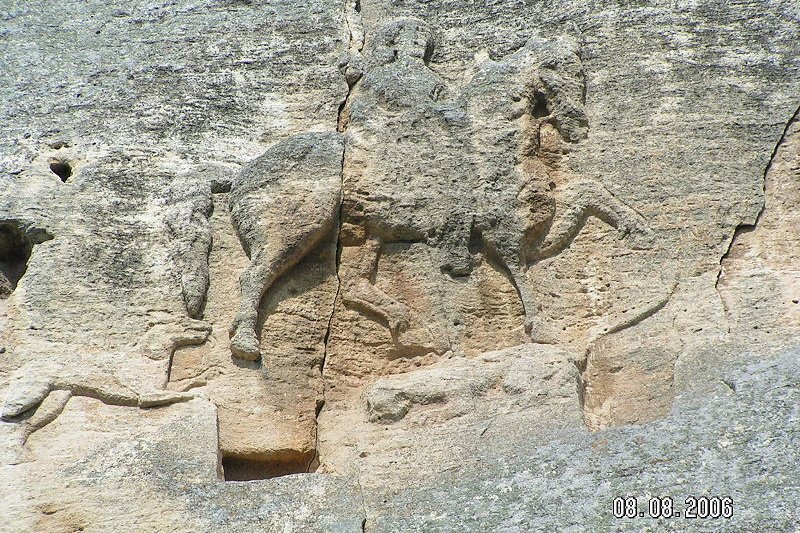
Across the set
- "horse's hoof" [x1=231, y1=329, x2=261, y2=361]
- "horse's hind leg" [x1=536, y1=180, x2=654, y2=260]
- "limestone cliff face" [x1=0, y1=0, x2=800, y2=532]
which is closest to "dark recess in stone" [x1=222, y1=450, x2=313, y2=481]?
"limestone cliff face" [x1=0, y1=0, x2=800, y2=532]

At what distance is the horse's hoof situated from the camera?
7.40m

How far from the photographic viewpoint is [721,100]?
8.30m

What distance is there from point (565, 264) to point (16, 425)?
3374 mm

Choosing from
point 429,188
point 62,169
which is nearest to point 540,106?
point 429,188

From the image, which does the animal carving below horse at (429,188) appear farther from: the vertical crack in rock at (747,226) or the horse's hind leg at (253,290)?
the vertical crack in rock at (747,226)

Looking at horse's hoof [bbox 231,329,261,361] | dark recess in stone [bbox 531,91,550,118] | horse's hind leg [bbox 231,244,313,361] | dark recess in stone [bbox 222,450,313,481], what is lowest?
dark recess in stone [bbox 222,450,313,481]

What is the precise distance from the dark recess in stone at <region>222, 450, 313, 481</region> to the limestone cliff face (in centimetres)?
2

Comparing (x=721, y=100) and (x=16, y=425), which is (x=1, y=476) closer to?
(x=16, y=425)

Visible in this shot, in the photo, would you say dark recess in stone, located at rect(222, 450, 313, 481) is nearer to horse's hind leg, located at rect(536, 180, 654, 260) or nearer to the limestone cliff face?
the limestone cliff face

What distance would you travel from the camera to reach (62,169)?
853 cm

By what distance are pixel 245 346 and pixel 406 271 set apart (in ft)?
3.76

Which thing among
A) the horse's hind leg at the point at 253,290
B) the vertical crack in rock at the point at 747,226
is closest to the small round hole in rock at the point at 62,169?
the horse's hind leg at the point at 253,290

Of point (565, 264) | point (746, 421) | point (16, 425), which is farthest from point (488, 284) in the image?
point (16, 425)

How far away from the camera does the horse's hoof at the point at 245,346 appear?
7398mm
